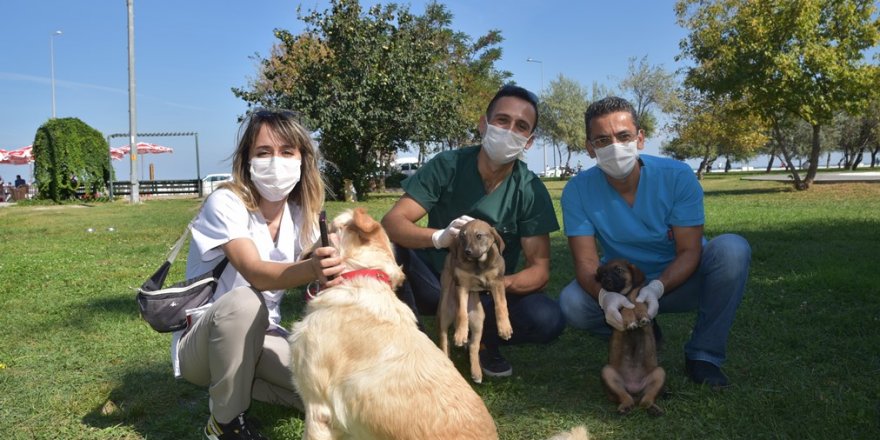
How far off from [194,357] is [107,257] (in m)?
8.70

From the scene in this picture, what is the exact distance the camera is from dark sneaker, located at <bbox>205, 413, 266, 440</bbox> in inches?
137

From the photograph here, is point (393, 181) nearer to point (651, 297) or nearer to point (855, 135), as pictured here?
point (651, 297)

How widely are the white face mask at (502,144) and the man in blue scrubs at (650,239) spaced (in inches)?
21.0

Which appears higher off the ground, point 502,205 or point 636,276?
point 502,205

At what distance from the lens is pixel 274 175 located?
3785 mm

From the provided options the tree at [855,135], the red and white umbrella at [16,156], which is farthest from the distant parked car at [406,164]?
the tree at [855,135]

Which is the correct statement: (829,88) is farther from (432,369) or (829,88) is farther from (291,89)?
(432,369)

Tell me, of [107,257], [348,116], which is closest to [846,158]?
[348,116]

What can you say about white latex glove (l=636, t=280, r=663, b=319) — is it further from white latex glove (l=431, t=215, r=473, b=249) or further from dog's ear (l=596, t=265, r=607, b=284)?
white latex glove (l=431, t=215, r=473, b=249)

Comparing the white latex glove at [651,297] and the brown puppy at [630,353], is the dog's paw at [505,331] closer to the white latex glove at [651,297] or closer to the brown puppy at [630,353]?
the brown puppy at [630,353]

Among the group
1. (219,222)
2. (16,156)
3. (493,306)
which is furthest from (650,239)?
(16,156)

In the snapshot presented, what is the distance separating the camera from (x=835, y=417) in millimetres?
3717

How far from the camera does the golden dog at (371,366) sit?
2572 mm

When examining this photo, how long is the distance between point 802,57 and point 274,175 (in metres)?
26.2
